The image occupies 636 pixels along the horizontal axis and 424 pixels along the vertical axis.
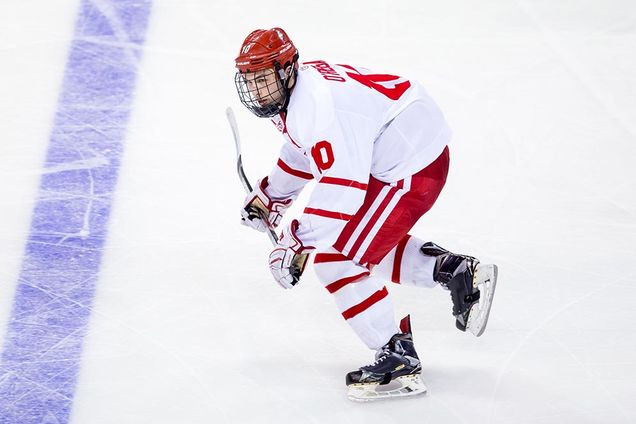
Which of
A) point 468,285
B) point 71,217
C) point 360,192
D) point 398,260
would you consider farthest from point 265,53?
point 71,217

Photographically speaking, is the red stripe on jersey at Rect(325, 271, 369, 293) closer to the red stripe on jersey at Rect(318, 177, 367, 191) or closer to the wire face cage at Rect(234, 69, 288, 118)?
the red stripe on jersey at Rect(318, 177, 367, 191)

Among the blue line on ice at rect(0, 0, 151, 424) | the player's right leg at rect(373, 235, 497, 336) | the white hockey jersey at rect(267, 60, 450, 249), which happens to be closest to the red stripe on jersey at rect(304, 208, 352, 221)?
the white hockey jersey at rect(267, 60, 450, 249)

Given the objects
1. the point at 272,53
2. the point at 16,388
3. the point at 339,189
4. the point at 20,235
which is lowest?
the point at 16,388

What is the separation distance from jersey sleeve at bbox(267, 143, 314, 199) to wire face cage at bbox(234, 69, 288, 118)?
1.32 feet

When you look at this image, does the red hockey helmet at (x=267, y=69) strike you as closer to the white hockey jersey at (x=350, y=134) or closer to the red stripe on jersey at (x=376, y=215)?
the white hockey jersey at (x=350, y=134)

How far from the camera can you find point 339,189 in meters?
3.22

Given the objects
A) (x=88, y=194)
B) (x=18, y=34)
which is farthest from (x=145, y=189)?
(x=18, y=34)

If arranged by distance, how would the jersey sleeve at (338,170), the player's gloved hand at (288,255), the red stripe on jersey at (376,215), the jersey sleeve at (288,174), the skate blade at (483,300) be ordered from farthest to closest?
the jersey sleeve at (288,174), the skate blade at (483,300), the red stripe on jersey at (376,215), the player's gloved hand at (288,255), the jersey sleeve at (338,170)

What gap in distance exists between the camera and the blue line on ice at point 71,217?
3.54 metres

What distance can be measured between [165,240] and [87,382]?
0.68 m

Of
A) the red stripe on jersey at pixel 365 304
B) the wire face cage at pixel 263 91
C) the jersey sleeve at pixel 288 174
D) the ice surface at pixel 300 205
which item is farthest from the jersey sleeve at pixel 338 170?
the ice surface at pixel 300 205

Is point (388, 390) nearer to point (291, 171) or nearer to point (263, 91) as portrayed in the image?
point (291, 171)

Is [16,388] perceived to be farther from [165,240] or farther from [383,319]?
[383,319]

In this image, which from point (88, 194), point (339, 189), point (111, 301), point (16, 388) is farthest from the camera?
point (88, 194)
